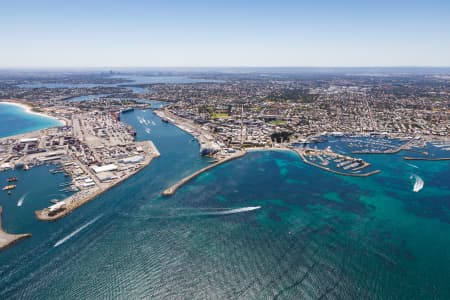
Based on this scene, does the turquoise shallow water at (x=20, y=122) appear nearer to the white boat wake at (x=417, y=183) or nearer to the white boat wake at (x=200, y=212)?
the white boat wake at (x=200, y=212)

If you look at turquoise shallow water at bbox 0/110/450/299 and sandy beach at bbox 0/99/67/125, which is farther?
sandy beach at bbox 0/99/67/125

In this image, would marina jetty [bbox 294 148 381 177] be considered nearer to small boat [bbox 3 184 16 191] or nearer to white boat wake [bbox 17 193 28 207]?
white boat wake [bbox 17 193 28 207]

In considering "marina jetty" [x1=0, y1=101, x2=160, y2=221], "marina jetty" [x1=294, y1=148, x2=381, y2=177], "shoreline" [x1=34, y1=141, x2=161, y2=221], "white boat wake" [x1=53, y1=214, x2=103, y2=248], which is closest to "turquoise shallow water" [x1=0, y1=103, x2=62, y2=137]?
"marina jetty" [x1=0, y1=101, x2=160, y2=221]

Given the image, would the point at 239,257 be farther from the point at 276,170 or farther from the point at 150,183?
the point at 276,170

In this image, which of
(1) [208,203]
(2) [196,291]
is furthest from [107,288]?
(1) [208,203]

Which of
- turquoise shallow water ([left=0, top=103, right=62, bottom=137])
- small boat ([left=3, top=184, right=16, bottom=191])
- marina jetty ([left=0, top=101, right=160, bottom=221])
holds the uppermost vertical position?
turquoise shallow water ([left=0, top=103, right=62, bottom=137])

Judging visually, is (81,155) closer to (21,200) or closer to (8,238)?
(21,200)
